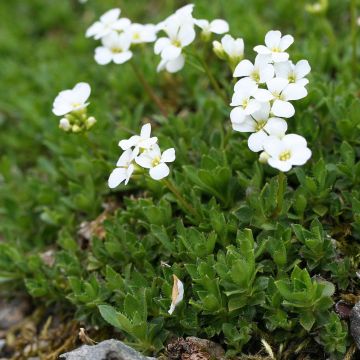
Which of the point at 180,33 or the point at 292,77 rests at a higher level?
the point at 180,33

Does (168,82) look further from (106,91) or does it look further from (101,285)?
(101,285)

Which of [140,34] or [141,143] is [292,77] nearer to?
[141,143]

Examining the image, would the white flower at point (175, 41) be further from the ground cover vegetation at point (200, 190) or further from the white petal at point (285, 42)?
the white petal at point (285, 42)

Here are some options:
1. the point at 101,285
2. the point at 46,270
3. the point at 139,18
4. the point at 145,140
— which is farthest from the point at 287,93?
the point at 139,18

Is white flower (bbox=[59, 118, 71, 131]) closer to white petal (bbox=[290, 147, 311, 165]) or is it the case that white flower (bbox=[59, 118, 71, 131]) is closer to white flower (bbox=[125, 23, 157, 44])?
white flower (bbox=[125, 23, 157, 44])

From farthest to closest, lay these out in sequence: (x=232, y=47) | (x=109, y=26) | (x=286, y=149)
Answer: (x=109, y=26) < (x=232, y=47) < (x=286, y=149)

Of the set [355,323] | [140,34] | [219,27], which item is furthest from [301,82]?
[140,34]

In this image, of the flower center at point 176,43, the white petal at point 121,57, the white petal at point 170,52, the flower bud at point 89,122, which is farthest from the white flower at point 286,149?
the white petal at point 121,57
